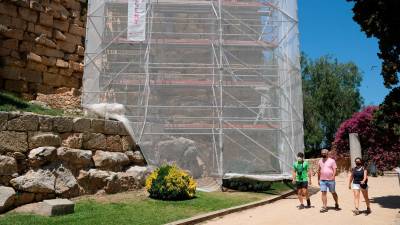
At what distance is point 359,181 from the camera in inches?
313

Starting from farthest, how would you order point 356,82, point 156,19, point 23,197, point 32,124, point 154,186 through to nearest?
point 356,82 → point 156,19 → point 154,186 → point 32,124 → point 23,197

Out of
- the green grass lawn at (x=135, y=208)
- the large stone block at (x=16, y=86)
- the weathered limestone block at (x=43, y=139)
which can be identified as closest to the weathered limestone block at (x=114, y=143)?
the green grass lawn at (x=135, y=208)

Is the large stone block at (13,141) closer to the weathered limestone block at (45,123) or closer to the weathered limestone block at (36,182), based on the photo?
the weathered limestone block at (45,123)

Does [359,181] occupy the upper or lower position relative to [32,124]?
lower

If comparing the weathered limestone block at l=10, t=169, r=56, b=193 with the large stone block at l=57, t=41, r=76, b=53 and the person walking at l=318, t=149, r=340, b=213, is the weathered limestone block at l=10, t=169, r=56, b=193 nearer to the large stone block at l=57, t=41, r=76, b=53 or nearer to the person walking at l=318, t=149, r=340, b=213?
the person walking at l=318, t=149, r=340, b=213

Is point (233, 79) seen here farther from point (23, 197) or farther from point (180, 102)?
point (23, 197)

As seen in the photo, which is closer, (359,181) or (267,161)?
(359,181)

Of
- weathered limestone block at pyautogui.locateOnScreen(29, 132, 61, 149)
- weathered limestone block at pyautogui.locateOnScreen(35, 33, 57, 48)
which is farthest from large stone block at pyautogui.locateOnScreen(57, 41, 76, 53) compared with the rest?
weathered limestone block at pyautogui.locateOnScreen(29, 132, 61, 149)

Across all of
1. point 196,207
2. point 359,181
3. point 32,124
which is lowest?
point 196,207

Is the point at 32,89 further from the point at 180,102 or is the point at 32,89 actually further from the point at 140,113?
the point at 180,102

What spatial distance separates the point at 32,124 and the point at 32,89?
4.56 meters

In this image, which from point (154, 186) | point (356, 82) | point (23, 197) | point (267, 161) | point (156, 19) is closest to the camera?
point (23, 197)

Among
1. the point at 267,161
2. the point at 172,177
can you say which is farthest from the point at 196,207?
the point at 267,161

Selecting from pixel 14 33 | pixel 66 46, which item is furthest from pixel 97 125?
pixel 66 46
